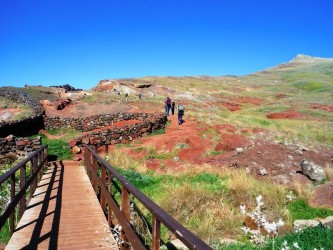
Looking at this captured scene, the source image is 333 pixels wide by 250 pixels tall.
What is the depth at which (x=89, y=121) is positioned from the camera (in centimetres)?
2536

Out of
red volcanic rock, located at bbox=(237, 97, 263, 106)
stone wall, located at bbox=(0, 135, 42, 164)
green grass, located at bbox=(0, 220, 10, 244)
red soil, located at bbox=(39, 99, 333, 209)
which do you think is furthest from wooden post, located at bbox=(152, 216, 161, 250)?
red volcanic rock, located at bbox=(237, 97, 263, 106)

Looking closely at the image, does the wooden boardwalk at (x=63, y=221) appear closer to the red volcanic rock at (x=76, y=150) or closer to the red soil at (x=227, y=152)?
the red soil at (x=227, y=152)

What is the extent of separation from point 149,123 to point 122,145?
3.64 m

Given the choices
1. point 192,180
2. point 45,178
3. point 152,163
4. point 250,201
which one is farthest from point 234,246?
point 152,163

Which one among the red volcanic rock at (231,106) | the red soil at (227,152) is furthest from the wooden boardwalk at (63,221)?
the red volcanic rock at (231,106)

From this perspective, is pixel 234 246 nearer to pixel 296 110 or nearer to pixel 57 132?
pixel 57 132

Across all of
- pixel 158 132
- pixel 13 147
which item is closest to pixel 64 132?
pixel 158 132

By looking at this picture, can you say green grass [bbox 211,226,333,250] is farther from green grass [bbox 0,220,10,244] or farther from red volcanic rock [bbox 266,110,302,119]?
red volcanic rock [bbox 266,110,302,119]

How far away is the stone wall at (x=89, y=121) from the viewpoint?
81.8 feet

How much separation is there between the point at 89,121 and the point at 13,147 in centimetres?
930

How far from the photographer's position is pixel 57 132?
24672mm

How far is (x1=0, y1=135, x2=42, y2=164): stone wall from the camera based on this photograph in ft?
51.8

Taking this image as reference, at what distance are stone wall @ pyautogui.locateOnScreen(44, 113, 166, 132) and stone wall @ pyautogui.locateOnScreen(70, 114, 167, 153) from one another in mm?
117

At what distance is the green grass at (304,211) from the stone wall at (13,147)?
1264 centimetres
